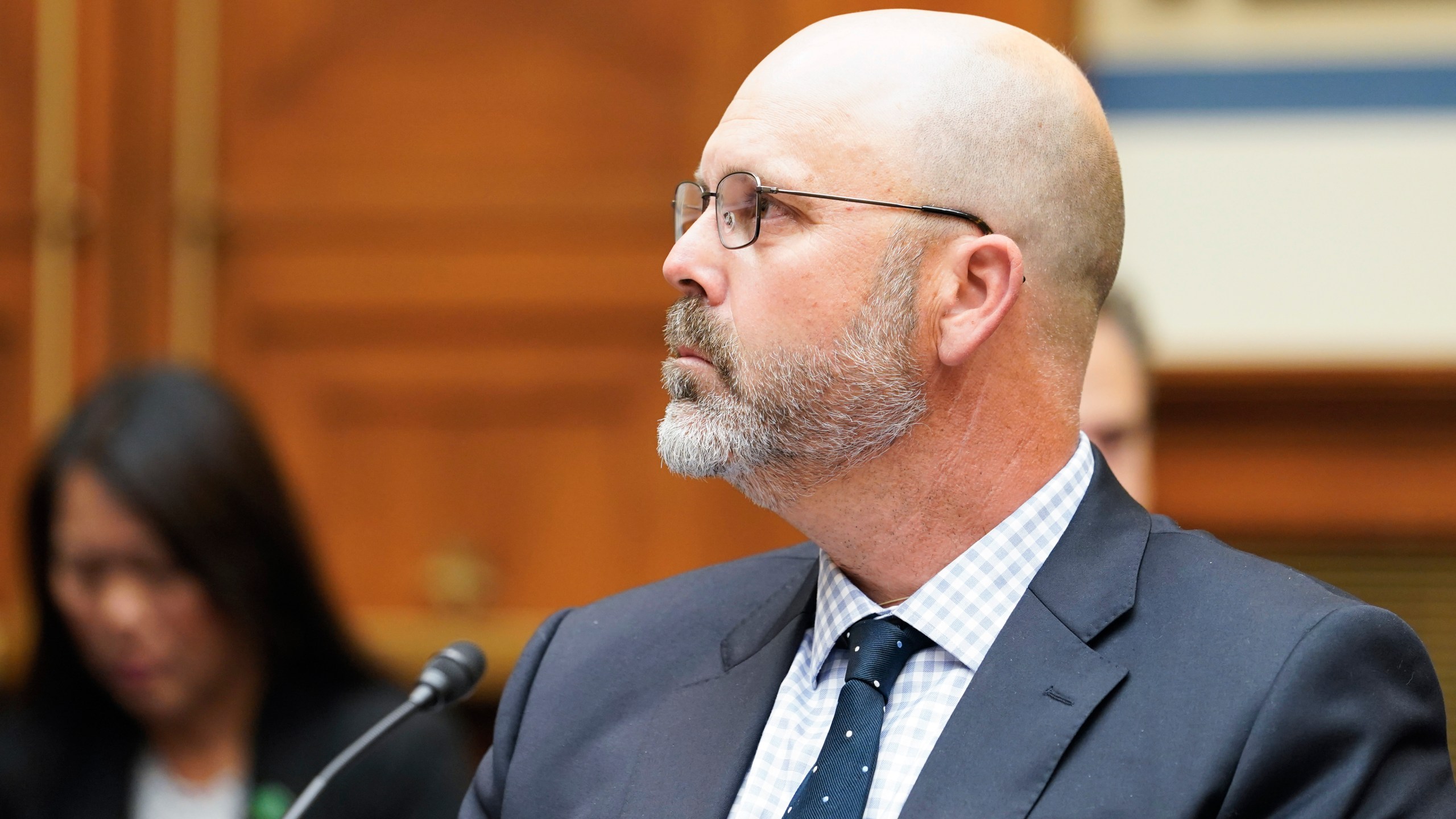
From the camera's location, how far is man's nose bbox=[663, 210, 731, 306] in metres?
1.73

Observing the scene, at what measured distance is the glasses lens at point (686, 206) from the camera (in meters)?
1.82

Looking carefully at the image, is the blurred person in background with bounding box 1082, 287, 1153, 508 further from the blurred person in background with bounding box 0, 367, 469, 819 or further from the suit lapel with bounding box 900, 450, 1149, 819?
the blurred person in background with bounding box 0, 367, 469, 819

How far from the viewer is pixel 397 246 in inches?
160

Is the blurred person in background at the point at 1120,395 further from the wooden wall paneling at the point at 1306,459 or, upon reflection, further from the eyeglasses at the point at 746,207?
the eyeglasses at the point at 746,207

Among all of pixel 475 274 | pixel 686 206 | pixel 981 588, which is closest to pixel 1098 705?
pixel 981 588

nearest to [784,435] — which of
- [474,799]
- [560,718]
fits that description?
[560,718]

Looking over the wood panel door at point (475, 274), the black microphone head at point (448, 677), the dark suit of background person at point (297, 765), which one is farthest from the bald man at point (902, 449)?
the wood panel door at point (475, 274)

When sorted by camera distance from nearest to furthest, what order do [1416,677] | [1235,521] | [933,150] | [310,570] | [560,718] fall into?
[1416,677] → [933,150] → [560,718] → [310,570] → [1235,521]

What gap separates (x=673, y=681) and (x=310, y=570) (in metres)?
1.60

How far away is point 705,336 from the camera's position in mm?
1734

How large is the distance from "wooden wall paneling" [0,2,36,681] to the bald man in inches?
107

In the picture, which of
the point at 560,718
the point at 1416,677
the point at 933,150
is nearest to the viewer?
the point at 1416,677

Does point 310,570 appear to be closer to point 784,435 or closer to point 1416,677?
point 784,435

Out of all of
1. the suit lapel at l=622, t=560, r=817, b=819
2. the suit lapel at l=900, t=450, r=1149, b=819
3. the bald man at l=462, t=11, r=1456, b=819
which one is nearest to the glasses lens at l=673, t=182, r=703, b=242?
the bald man at l=462, t=11, r=1456, b=819
